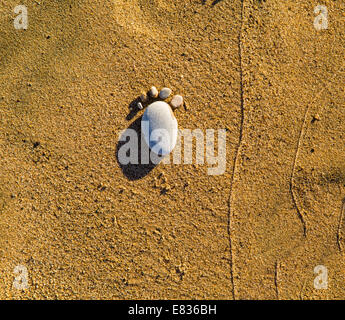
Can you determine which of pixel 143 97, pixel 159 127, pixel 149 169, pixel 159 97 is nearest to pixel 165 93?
pixel 159 97

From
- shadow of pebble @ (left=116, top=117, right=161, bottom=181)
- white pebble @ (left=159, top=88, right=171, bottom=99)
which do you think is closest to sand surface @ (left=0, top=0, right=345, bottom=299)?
shadow of pebble @ (left=116, top=117, right=161, bottom=181)

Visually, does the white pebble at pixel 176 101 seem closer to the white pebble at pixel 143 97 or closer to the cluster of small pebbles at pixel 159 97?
the cluster of small pebbles at pixel 159 97

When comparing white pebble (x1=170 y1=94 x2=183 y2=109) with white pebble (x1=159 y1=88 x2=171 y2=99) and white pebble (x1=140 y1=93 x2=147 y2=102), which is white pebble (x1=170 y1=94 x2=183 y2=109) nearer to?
white pebble (x1=159 y1=88 x2=171 y2=99)

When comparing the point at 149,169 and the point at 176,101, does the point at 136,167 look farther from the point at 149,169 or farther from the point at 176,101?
the point at 176,101

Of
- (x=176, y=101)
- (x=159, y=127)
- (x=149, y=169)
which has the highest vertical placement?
(x=176, y=101)
